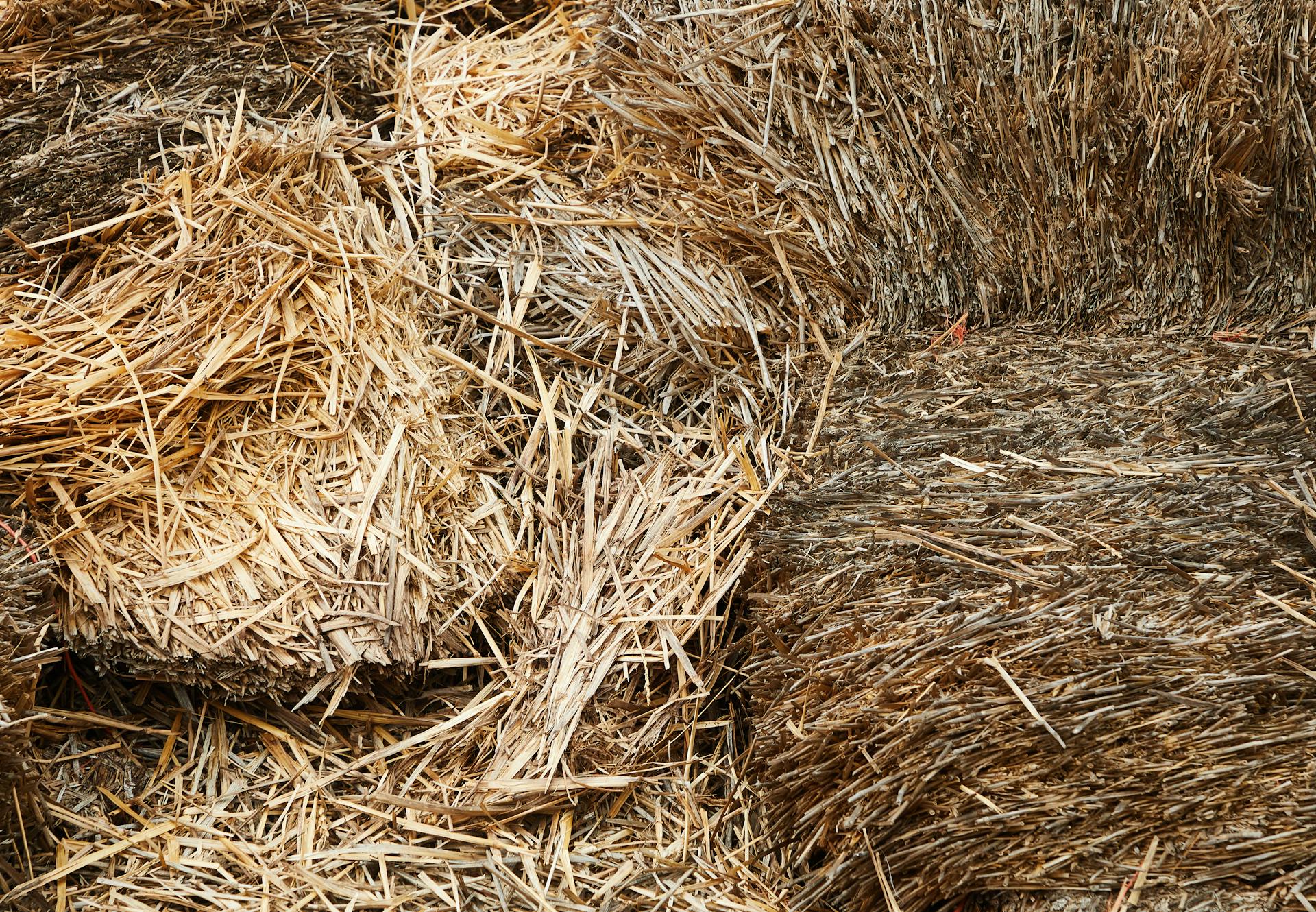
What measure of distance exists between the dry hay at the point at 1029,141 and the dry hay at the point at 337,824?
1043 mm

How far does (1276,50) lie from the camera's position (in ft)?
6.45

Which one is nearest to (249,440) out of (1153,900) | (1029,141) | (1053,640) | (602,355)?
(602,355)

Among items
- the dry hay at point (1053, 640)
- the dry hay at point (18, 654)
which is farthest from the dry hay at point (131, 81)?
the dry hay at point (1053, 640)

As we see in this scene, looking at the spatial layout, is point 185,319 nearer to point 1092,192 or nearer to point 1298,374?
point 1092,192

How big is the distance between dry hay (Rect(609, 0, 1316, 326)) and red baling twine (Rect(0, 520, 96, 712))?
148 cm

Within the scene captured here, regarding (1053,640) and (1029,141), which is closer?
(1053,640)

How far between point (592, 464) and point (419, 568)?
40 cm

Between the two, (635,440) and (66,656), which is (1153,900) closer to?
(635,440)

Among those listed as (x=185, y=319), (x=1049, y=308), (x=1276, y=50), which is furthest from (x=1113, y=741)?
(x=185, y=319)

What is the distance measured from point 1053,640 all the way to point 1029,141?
102cm

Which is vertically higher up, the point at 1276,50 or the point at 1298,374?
the point at 1276,50

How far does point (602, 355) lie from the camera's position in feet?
7.44

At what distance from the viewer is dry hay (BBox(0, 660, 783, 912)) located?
73.4 inches

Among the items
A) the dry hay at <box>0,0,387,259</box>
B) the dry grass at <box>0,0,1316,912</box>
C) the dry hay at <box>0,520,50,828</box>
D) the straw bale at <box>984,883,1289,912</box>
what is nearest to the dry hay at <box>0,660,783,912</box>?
the dry grass at <box>0,0,1316,912</box>
